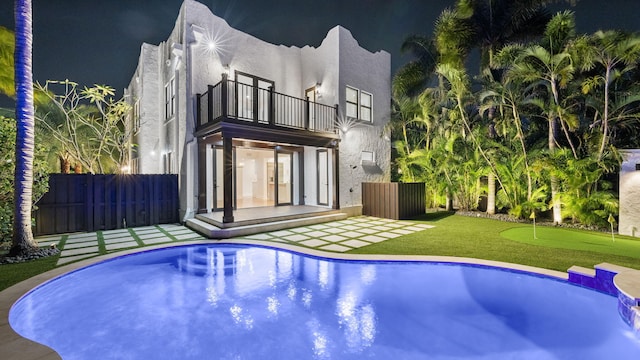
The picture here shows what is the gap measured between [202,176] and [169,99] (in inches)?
154

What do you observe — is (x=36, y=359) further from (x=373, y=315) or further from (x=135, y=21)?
(x=135, y=21)

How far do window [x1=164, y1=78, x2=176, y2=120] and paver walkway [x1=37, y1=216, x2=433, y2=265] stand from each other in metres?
4.33

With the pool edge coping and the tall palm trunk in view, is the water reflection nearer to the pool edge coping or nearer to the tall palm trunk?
the pool edge coping

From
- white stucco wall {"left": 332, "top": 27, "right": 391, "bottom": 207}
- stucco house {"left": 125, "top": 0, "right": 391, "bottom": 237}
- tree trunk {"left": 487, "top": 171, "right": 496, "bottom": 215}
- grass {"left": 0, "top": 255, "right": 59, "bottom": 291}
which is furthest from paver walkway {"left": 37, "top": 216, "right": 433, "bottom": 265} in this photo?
tree trunk {"left": 487, "top": 171, "right": 496, "bottom": 215}

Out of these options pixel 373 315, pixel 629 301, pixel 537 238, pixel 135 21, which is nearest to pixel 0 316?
pixel 373 315

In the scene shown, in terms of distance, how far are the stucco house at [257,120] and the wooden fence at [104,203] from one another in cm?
77

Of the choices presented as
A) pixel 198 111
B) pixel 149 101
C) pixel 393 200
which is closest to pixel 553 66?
pixel 393 200

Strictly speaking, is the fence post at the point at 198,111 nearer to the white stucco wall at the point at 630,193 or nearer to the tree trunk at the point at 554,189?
the tree trunk at the point at 554,189

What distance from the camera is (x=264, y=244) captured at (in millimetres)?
6707

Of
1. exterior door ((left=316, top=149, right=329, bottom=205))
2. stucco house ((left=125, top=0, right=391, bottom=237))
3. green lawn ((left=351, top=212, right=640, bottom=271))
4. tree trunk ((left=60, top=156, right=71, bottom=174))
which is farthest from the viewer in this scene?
tree trunk ((left=60, top=156, right=71, bottom=174))

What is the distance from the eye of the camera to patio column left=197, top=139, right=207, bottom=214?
9.20 meters

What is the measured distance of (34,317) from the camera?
3.51 meters

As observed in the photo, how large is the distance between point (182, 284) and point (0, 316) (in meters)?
2.02

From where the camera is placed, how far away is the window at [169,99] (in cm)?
1023
